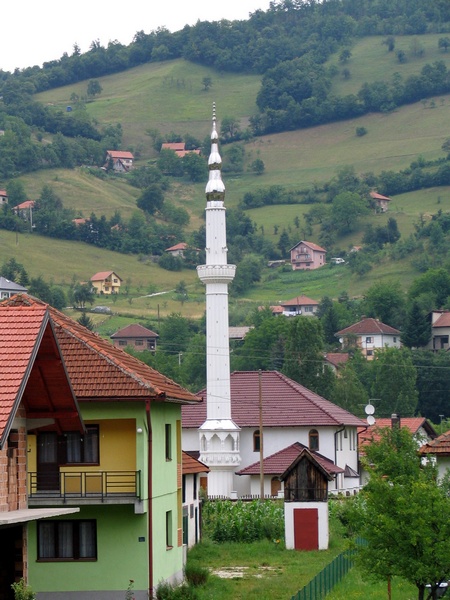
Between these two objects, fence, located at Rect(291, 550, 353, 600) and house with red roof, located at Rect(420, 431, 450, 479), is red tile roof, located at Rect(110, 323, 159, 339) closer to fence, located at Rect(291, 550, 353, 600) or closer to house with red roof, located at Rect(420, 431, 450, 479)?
fence, located at Rect(291, 550, 353, 600)

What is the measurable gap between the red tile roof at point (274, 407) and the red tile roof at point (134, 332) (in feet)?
319

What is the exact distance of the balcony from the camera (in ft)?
107

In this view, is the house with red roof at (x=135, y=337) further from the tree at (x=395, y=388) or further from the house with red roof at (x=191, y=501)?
the house with red roof at (x=191, y=501)

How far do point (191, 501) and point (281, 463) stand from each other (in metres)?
26.3

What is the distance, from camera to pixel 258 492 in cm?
7294

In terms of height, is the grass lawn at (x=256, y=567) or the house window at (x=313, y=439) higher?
the house window at (x=313, y=439)

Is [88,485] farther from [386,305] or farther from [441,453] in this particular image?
[386,305]

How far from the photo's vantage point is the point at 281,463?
7219 cm

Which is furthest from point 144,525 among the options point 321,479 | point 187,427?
point 187,427

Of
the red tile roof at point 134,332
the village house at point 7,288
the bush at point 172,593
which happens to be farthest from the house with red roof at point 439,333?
the bush at point 172,593

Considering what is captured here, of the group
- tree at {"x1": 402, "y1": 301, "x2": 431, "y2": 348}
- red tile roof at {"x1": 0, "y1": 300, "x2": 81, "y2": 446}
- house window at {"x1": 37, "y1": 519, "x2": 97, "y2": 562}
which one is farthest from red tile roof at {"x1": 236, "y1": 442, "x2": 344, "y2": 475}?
tree at {"x1": 402, "y1": 301, "x2": 431, "y2": 348}

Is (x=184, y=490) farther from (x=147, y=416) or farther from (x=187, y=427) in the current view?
(x=187, y=427)

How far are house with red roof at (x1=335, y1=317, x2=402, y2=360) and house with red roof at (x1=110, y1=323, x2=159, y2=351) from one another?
22638mm

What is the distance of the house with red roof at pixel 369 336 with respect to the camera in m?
176
